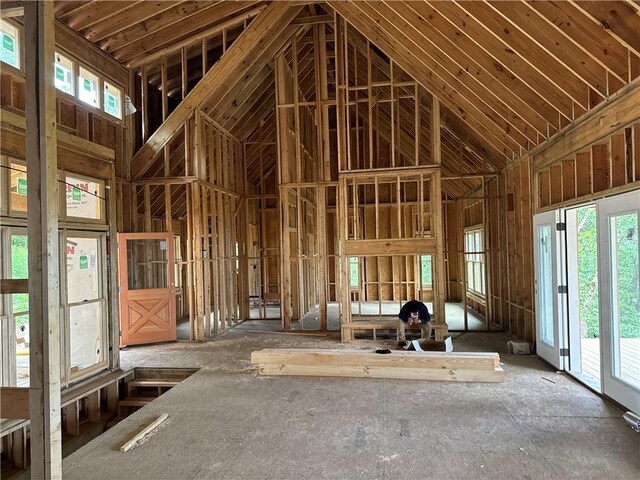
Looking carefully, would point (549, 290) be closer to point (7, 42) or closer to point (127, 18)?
point (127, 18)

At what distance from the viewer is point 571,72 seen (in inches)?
167

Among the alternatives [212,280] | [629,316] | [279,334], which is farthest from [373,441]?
[212,280]

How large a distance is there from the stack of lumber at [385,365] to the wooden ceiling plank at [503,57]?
333cm

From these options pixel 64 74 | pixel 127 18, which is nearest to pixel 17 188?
pixel 64 74

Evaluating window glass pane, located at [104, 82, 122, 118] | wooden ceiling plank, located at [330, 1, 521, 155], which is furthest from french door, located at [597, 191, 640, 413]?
window glass pane, located at [104, 82, 122, 118]

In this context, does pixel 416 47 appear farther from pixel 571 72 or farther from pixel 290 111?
pixel 290 111

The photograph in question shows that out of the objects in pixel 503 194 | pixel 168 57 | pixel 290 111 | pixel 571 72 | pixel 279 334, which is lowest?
pixel 279 334

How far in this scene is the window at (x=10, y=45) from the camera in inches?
209

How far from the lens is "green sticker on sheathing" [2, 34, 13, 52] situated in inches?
212

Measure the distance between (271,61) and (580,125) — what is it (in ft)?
21.2

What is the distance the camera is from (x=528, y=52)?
4.48 m

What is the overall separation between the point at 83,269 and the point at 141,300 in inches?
89.8

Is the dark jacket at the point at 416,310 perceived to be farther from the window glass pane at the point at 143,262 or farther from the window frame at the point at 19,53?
the window frame at the point at 19,53

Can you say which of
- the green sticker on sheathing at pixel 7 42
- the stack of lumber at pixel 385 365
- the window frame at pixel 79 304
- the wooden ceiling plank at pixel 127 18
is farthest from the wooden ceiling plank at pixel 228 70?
the stack of lumber at pixel 385 365
